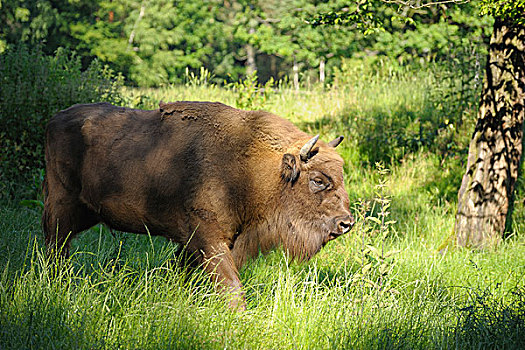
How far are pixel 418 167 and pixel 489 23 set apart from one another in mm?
9709

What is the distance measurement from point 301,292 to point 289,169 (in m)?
1.19

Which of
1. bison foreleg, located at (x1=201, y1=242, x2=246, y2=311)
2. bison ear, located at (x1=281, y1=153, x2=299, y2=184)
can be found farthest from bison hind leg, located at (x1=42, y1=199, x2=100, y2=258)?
bison ear, located at (x1=281, y1=153, x2=299, y2=184)

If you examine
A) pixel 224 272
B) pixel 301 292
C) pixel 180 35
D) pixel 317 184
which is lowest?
pixel 301 292

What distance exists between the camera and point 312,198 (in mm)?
4441

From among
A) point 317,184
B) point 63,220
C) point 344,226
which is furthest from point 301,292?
point 63,220

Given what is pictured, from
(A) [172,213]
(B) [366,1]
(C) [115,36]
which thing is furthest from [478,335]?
(C) [115,36]

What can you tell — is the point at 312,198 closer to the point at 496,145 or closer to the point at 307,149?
the point at 307,149

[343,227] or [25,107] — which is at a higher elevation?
[25,107]

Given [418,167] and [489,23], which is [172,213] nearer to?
[418,167]

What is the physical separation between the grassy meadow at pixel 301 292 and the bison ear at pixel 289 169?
61 centimetres

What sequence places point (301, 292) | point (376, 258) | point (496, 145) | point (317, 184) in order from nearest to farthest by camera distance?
1. point (376, 258)
2. point (317, 184)
3. point (301, 292)
4. point (496, 145)

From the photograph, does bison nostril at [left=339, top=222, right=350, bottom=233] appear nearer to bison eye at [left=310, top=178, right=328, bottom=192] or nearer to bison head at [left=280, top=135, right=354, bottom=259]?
bison head at [left=280, top=135, right=354, bottom=259]

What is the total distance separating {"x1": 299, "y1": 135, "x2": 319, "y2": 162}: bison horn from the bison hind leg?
2.00 m

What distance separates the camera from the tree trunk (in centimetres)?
659
